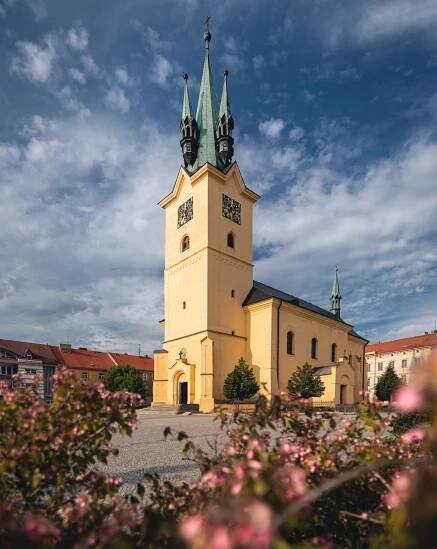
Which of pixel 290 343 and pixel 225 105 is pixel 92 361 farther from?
pixel 225 105

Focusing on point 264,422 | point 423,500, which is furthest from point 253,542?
point 264,422

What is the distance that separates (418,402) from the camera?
109 cm

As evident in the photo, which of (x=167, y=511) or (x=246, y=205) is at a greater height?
(x=246, y=205)

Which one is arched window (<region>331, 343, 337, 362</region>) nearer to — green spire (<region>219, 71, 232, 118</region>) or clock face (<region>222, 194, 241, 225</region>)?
clock face (<region>222, 194, 241, 225</region>)

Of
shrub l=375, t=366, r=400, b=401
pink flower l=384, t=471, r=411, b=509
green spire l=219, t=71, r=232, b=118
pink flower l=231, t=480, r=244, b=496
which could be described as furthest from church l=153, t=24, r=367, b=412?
pink flower l=231, t=480, r=244, b=496

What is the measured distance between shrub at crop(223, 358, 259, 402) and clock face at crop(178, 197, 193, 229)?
43.7 ft

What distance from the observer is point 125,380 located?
3681 centimetres

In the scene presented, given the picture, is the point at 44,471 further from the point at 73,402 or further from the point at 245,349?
the point at 245,349

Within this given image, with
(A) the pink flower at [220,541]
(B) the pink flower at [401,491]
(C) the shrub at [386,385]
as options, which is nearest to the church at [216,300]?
(C) the shrub at [386,385]

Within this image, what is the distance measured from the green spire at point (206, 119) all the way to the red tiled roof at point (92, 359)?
31486 mm

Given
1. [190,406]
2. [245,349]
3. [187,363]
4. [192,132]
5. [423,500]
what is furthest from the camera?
[192,132]

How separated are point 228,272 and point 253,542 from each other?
93.3 feet

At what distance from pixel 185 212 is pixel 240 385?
15.2 meters

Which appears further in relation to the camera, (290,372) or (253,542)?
(290,372)
